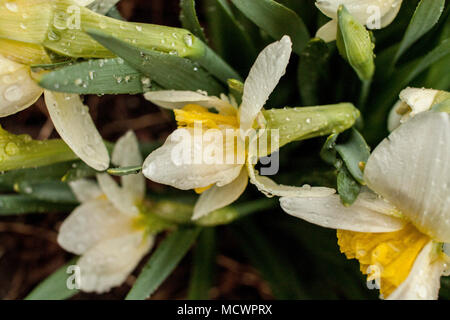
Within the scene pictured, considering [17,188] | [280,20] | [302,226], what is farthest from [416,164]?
[17,188]

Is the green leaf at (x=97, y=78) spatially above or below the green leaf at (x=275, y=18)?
below

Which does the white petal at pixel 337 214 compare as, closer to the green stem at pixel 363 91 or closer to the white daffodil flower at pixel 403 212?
the white daffodil flower at pixel 403 212

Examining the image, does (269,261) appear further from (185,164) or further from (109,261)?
(185,164)

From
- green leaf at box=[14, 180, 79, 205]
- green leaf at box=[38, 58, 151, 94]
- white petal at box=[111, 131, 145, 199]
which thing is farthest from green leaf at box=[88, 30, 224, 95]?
green leaf at box=[14, 180, 79, 205]

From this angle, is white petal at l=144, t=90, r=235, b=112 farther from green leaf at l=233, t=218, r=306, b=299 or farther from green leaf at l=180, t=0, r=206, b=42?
green leaf at l=233, t=218, r=306, b=299

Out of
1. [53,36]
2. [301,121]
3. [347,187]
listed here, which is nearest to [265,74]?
[301,121]

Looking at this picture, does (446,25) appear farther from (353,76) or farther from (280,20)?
(280,20)

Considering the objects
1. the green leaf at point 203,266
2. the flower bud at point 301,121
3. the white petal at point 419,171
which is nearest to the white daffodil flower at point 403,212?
the white petal at point 419,171
